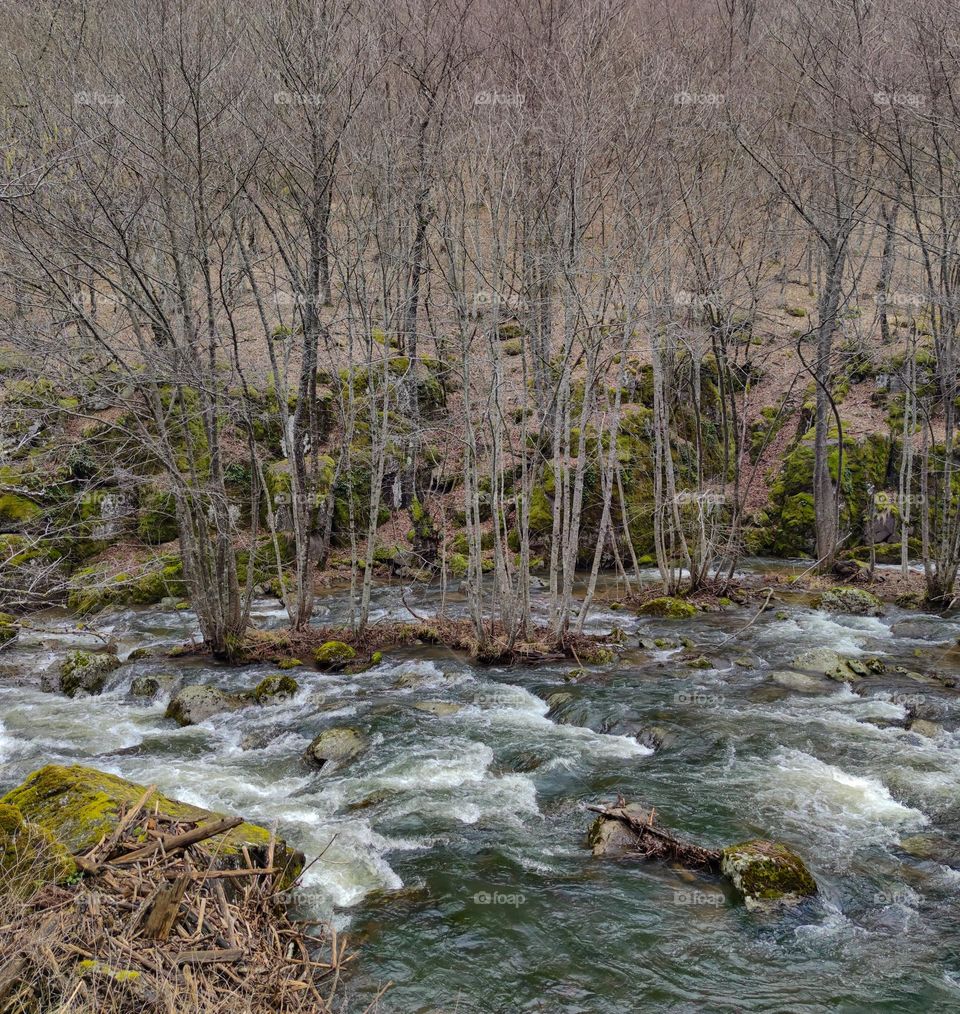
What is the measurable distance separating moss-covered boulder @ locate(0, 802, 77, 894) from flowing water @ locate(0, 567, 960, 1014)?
1868 mm

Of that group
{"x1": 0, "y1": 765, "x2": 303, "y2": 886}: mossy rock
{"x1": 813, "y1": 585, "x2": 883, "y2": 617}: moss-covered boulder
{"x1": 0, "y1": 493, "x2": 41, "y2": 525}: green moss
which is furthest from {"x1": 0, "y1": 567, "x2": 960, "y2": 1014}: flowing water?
{"x1": 0, "y1": 493, "x2": 41, "y2": 525}: green moss

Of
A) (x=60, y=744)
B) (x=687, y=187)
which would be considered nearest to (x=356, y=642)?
(x=60, y=744)

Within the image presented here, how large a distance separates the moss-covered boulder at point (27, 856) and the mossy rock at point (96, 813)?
10 cm

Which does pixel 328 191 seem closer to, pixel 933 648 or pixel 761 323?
pixel 933 648

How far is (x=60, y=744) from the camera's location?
858 centimetres

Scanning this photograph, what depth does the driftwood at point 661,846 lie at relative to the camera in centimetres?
585

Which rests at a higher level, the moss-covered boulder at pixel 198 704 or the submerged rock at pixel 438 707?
the moss-covered boulder at pixel 198 704

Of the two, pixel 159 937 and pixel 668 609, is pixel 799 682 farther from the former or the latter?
pixel 159 937

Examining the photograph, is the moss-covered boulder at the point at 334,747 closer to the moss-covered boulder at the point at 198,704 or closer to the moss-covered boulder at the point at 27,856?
the moss-covered boulder at the point at 198,704

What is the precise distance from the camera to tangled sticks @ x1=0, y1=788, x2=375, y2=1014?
3344 mm

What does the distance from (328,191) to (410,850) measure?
10539 millimetres

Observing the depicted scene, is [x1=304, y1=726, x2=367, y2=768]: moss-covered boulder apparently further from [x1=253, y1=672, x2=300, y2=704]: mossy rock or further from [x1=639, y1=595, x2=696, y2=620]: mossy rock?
[x1=639, y1=595, x2=696, y2=620]: mossy rock

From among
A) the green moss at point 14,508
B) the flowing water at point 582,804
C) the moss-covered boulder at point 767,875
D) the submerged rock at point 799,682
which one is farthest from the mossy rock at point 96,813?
the green moss at point 14,508

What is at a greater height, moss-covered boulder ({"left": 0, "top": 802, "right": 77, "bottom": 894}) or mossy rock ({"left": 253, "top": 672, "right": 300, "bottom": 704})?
moss-covered boulder ({"left": 0, "top": 802, "right": 77, "bottom": 894})
